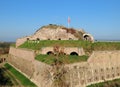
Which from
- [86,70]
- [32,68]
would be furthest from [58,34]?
[86,70]

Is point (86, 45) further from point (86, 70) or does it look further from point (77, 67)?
point (77, 67)

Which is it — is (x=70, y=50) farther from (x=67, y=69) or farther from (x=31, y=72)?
(x=67, y=69)

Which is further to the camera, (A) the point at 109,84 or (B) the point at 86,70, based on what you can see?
(A) the point at 109,84

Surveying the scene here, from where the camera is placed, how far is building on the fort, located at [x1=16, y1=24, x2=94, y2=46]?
90.2 feet

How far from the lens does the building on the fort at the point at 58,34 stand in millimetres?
27484

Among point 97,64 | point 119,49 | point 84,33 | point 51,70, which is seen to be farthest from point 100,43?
point 51,70

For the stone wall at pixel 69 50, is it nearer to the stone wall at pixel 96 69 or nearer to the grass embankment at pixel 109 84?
the stone wall at pixel 96 69

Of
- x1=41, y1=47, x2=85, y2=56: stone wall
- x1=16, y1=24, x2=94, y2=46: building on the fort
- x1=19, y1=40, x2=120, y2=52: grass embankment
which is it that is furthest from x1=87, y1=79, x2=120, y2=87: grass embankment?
x1=16, y1=24, x2=94, y2=46: building on the fort

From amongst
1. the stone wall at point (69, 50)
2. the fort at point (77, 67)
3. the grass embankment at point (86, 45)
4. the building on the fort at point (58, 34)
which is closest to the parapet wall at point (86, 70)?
the fort at point (77, 67)

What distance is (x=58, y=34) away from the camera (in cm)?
2812

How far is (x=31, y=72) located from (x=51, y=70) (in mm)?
6148

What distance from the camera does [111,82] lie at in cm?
1886

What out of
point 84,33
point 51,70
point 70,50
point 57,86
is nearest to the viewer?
point 57,86

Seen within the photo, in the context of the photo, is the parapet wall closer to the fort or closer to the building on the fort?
the fort
